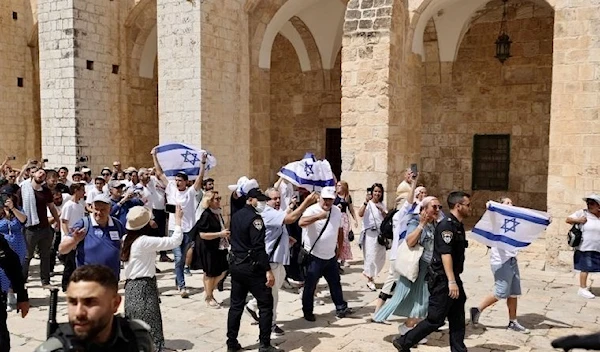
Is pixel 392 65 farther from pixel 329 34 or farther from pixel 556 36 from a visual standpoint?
pixel 329 34

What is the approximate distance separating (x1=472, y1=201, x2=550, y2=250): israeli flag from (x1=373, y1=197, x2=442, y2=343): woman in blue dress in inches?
34.5

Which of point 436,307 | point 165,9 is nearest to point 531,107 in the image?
point 165,9

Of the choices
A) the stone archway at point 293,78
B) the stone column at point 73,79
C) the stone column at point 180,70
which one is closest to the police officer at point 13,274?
the stone column at point 180,70

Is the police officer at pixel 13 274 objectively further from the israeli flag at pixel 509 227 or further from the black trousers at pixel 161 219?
the black trousers at pixel 161 219

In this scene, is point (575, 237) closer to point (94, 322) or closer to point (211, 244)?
point (211, 244)

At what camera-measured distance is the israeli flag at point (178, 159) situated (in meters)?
8.14

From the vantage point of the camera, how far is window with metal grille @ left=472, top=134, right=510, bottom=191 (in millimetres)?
13094

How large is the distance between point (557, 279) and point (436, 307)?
174 inches

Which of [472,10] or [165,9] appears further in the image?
[472,10]

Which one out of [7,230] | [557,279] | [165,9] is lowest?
[557,279]

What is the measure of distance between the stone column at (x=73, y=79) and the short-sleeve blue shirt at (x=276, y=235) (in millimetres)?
8610

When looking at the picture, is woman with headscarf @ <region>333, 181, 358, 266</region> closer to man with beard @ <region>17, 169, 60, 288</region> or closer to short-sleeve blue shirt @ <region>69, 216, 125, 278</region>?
short-sleeve blue shirt @ <region>69, 216, 125, 278</region>

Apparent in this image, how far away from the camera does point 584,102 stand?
8023 millimetres

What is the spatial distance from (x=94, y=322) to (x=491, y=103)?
1266 centimetres
